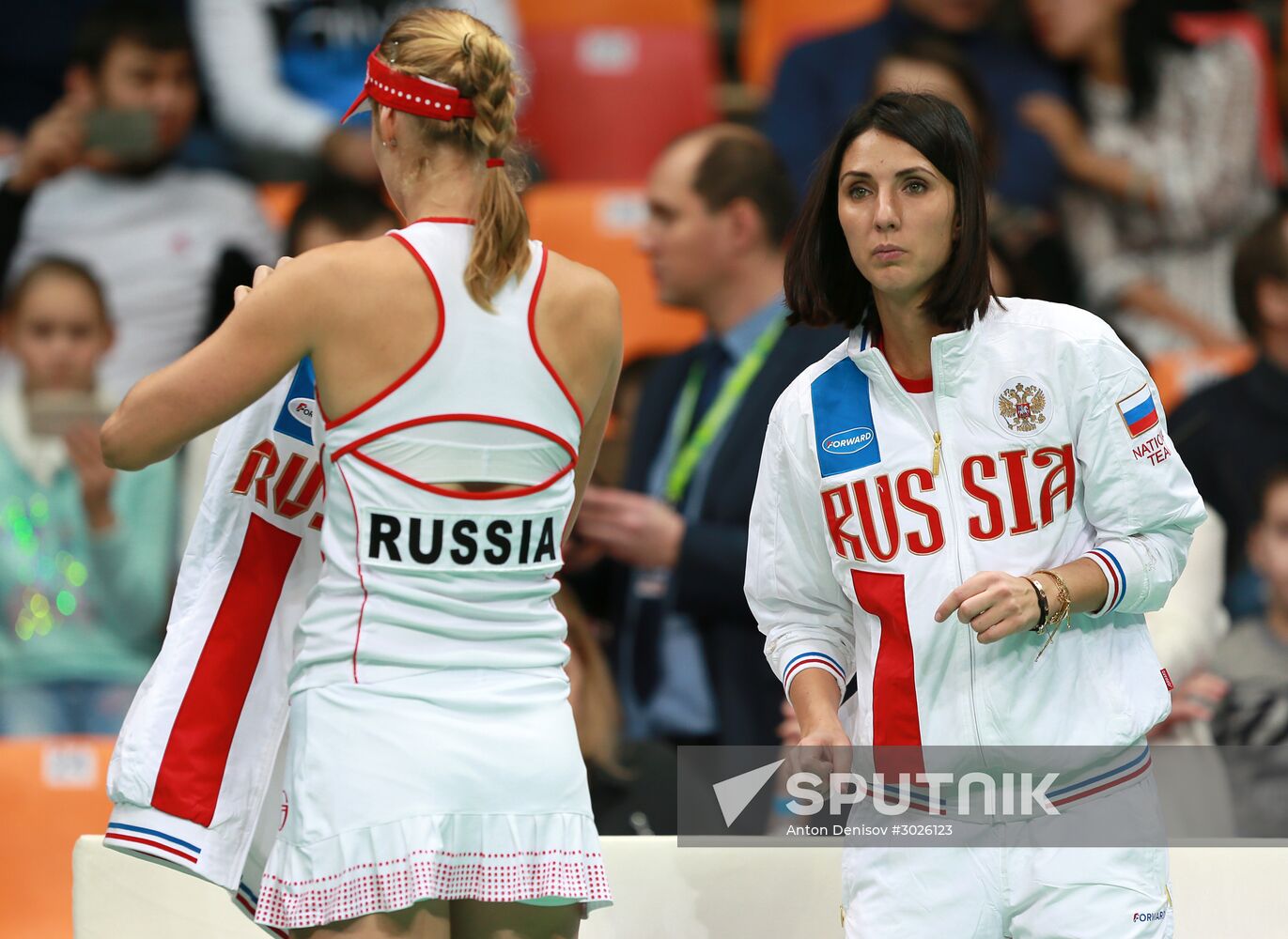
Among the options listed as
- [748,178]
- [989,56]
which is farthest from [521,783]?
[989,56]

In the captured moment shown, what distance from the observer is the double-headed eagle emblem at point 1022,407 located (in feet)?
7.98

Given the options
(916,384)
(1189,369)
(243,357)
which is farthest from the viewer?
(1189,369)

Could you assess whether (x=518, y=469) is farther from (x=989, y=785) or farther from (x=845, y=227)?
(x=989, y=785)

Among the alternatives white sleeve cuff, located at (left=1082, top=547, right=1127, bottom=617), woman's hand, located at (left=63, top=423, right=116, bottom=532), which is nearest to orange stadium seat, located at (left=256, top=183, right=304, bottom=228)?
woman's hand, located at (left=63, top=423, right=116, bottom=532)

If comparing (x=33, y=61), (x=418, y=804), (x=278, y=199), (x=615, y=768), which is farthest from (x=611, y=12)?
(x=418, y=804)

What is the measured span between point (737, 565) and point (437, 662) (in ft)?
6.03

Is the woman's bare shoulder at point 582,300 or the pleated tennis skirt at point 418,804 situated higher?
the woman's bare shoulder at point 582,300

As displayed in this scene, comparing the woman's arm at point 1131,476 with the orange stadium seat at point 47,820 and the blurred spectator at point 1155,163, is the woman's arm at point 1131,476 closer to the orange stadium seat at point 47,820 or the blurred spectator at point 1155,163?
the orange stadium seat at point 47,820

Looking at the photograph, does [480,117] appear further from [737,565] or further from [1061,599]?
[737,565]

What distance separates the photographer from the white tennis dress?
2.15 meters

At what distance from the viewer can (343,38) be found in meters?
6.18

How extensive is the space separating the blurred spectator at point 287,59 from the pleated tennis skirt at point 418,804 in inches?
164

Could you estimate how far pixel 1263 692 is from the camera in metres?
4.12

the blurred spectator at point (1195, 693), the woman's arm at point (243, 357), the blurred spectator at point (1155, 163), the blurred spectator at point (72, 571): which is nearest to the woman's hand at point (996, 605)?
the woman's arm at point (243, 357)
